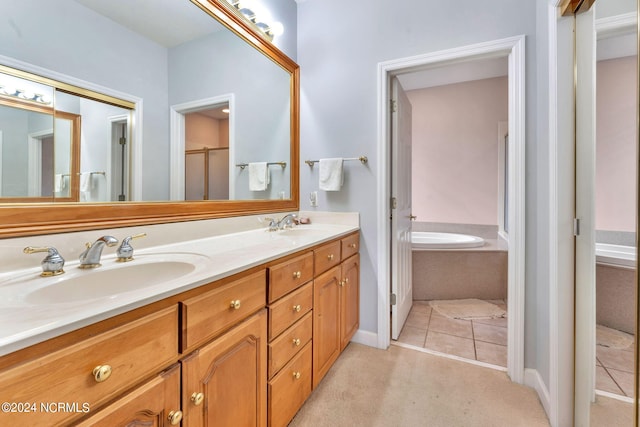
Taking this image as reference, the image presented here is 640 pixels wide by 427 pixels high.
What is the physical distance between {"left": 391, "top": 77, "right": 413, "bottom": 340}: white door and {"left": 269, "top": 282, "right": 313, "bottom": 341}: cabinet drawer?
89 cm

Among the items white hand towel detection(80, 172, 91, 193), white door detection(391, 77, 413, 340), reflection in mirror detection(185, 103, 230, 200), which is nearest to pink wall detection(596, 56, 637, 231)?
white door detection(391, 77, 413, 340)

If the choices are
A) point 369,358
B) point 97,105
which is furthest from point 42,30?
point 369,358

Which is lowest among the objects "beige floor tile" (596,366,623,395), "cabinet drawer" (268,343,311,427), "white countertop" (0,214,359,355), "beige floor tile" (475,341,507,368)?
"beige floor tile" (475,341,507,368)

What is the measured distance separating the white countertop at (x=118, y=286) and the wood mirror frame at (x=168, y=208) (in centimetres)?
12

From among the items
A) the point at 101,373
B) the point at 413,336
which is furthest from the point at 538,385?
the point at 101,373

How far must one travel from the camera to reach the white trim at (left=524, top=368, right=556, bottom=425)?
1.42 metres

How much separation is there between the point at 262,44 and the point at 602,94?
1.78 m

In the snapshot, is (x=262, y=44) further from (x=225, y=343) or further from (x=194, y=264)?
(x=225, y=343)

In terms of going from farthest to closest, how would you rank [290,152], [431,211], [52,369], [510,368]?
[431,211] → [290,152] → [510,368] → [52,369]

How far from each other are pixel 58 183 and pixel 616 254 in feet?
6.35

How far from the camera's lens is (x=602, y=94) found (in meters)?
1.06

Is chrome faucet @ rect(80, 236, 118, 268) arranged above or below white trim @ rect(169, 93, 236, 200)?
below

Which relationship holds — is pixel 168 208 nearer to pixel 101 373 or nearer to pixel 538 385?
pixel 101 373

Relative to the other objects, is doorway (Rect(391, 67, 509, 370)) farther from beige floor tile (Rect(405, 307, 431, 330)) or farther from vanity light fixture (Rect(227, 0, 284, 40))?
vanity light fixture (Rect(227, 0, 284, 40))
